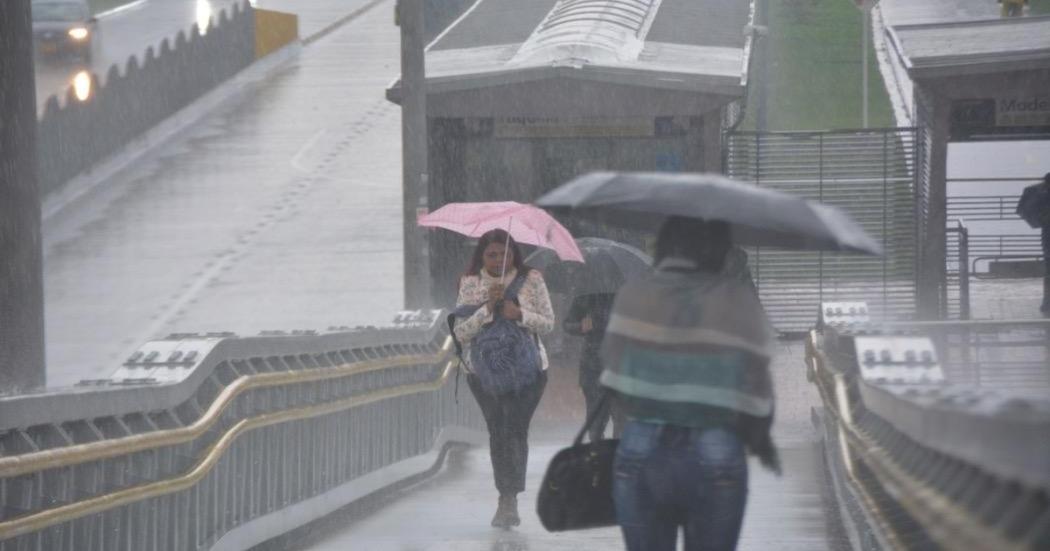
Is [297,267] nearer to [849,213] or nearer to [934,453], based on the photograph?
[849,213]

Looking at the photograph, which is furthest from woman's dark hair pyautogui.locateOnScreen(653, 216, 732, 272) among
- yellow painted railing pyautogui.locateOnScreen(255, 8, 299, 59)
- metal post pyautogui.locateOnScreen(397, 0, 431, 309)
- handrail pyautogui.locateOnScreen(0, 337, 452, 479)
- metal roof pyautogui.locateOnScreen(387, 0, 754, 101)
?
yellow painted railing pyautogui.locateOnScreen(255, 8, 299, 59)

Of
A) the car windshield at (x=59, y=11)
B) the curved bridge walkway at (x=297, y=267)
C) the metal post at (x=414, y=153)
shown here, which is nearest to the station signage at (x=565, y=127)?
the curved bridge walkway at (x=297, y=267)

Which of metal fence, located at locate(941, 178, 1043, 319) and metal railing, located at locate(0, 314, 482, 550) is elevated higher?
metal fence, located at locate(941, 178, 1043, 319)

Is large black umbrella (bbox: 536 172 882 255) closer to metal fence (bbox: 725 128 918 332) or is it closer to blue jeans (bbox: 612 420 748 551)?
blue jeans (bbox: 612 420 748 551)

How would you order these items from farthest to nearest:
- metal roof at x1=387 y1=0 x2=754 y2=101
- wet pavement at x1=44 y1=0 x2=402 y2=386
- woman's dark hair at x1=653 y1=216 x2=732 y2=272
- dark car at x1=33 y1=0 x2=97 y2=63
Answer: dark car at x1=33 y1=0 x2=97 y2=63 → wet pavement at x1=44 y1=0 x2=402 y2=386 → metal roof at x1=387 y1=0 x2=754 y2=101 → woman's dark hair at x1=653 y1=216 x2=732 y2=272

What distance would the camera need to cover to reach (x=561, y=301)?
832 inches

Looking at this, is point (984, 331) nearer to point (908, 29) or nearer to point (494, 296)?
point (494, 296)

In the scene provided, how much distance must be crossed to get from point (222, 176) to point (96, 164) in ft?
7.63

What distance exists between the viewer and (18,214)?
29.1 feet

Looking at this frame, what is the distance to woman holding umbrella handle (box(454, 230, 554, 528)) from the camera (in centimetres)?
989

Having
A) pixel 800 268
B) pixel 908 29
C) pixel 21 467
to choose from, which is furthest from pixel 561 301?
pixel 21 467

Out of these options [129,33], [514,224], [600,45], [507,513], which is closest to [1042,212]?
[600,45]

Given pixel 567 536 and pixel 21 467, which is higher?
pixel 21 467

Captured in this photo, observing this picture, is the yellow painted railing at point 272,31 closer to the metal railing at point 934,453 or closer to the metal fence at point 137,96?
the metal fence at point 137,96
